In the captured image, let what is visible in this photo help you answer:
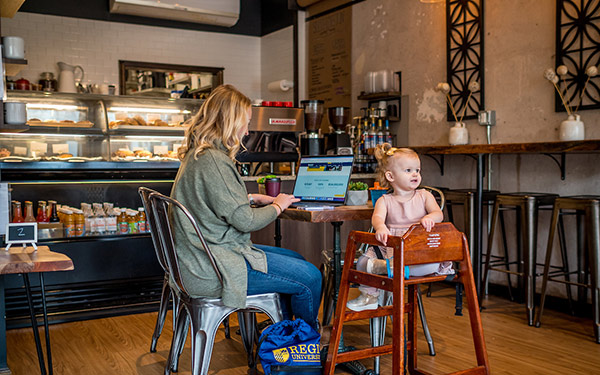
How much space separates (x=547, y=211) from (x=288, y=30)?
4.28 metres

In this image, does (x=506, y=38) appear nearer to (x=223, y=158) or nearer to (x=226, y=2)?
(x=223, y=158)

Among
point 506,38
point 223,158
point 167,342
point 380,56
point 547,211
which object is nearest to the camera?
point 223,158

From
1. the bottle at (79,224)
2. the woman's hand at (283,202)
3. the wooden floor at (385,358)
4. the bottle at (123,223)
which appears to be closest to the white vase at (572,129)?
the wooden floor at (385,358)

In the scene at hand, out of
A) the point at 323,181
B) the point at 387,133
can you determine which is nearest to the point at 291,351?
the point at 323,181

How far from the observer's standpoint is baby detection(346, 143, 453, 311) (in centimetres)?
265

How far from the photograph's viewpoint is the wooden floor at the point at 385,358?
10.0 feet

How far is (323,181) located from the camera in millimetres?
3020

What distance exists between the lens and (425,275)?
2.55 metres

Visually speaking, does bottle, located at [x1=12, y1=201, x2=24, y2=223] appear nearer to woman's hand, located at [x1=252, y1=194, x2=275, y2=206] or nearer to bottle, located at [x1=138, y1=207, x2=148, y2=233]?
bottle, located at [x1=138, y1=207, x2=148, y2=233]

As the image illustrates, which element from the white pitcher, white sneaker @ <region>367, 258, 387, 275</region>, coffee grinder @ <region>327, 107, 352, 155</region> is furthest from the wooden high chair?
the white pitcher

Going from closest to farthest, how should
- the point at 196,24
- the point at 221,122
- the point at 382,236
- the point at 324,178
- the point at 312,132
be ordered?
the point at 382,236 → the point at 221,122 → the point at 324,178 → the point at 312,132 → the point at 196,24

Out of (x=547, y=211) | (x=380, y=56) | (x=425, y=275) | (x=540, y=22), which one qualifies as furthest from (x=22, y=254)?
(x=380, y=56)

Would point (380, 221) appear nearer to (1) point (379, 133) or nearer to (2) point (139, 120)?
(1) point (379, 133)

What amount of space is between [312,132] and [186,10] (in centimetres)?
311
